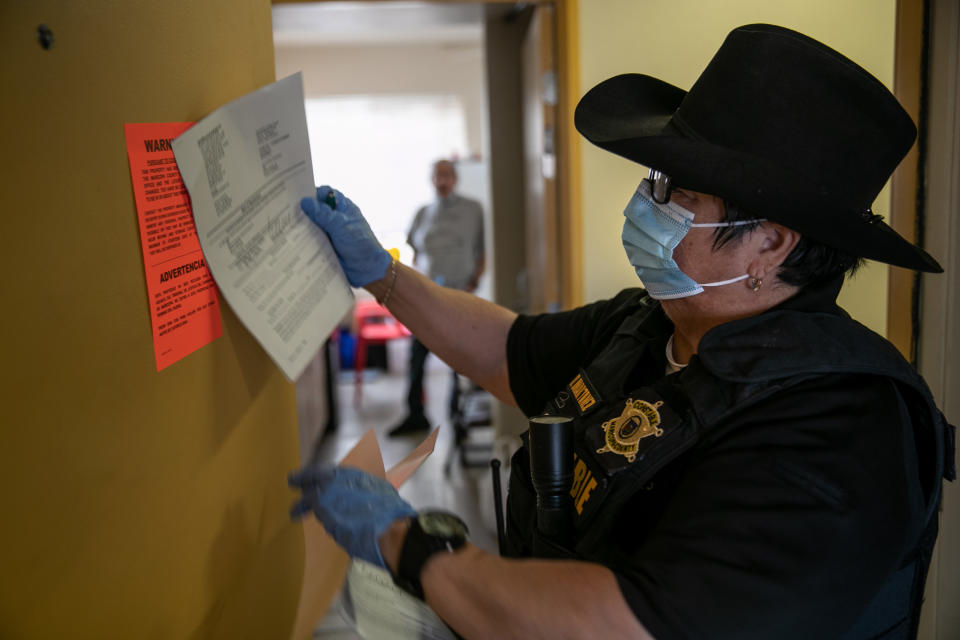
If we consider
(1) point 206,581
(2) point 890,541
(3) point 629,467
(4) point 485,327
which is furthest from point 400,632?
(4) point 485,327

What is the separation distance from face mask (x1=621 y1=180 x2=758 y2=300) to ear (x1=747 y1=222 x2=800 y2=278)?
21 millimetres

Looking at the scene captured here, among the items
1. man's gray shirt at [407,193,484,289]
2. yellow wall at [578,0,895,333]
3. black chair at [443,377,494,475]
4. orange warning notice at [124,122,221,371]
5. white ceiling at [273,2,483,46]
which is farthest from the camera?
man's gray shirt at [407,193,484,289]

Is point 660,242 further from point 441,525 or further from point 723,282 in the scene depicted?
point 441,525

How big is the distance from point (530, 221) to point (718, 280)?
2318mm

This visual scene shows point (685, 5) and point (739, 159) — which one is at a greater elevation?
point (685, 5)

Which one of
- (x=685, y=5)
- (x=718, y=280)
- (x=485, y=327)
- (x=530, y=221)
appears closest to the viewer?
(x=718, y=280)

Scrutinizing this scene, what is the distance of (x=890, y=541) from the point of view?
2.68ft

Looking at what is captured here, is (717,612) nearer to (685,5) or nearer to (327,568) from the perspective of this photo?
(327,568)

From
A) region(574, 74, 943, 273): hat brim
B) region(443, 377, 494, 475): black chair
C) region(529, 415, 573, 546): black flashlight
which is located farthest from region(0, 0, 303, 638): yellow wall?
region(443, 377, 494, 475): black chair

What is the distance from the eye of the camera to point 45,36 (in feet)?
1.67

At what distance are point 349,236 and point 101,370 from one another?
0.58 meters

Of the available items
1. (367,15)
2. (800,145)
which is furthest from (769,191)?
(367,15)

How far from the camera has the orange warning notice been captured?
650 mm

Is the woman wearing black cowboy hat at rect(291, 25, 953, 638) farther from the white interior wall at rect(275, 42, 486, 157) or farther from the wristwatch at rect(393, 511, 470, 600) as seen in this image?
the white interior wall at rect(275, 42, 486, 157)
